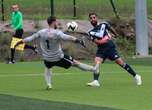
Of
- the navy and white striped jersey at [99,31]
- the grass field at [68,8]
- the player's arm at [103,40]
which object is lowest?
the grass field at [68,8]

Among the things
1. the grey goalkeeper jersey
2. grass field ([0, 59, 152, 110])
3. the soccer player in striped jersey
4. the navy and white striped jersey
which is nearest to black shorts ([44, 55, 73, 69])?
the grey goalkeeper jersey

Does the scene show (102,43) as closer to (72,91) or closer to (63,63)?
(63,63)

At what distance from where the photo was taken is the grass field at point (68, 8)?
123 ft

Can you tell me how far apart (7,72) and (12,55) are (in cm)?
423

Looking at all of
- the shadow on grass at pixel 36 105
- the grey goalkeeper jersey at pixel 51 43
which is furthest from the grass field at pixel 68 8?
the shadow on grass at pixel 36 105

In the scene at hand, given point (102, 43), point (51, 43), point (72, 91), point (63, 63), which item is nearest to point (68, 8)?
point (102, 43)

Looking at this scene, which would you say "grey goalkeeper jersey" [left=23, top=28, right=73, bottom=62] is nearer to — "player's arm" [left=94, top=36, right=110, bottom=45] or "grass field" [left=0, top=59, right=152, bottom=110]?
"grass field" [left=0, top=59, right=152, bottom=110]

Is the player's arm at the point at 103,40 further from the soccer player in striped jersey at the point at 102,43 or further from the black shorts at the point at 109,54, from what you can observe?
the black shorts at the point at 109,54

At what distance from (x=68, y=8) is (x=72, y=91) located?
23856 mm

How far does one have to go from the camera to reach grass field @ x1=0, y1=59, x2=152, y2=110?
42.4 feet

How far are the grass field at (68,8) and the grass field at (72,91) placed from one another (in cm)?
1483

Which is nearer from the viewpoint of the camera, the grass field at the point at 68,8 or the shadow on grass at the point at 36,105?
the shadow on grass at the point at 36,105

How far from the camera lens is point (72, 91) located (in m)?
15.8

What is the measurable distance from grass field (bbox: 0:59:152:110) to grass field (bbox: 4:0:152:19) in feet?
48.6
